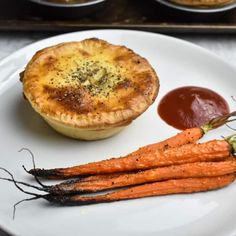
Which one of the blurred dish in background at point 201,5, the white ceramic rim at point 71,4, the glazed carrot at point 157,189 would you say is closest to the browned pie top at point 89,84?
the glazed carrot at point 157,189

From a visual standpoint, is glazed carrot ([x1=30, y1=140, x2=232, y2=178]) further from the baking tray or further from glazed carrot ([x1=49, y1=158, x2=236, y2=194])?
the baking tray

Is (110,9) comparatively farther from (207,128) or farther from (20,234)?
(20,234)

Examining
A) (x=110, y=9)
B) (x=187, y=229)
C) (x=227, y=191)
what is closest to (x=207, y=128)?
(x=227, y=191)

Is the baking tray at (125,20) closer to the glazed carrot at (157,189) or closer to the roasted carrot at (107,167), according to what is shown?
the roasted carrot at (107,167)

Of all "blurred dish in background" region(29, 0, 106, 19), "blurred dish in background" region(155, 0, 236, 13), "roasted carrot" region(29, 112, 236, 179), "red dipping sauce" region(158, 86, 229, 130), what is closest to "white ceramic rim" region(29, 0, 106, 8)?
"blurred dish in background" region(29, 0, 106, 19)

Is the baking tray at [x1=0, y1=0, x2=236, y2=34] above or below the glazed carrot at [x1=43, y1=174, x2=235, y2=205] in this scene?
above

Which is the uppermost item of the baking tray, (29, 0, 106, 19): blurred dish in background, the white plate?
(29, 0, 106, 19): blurred dish in background
